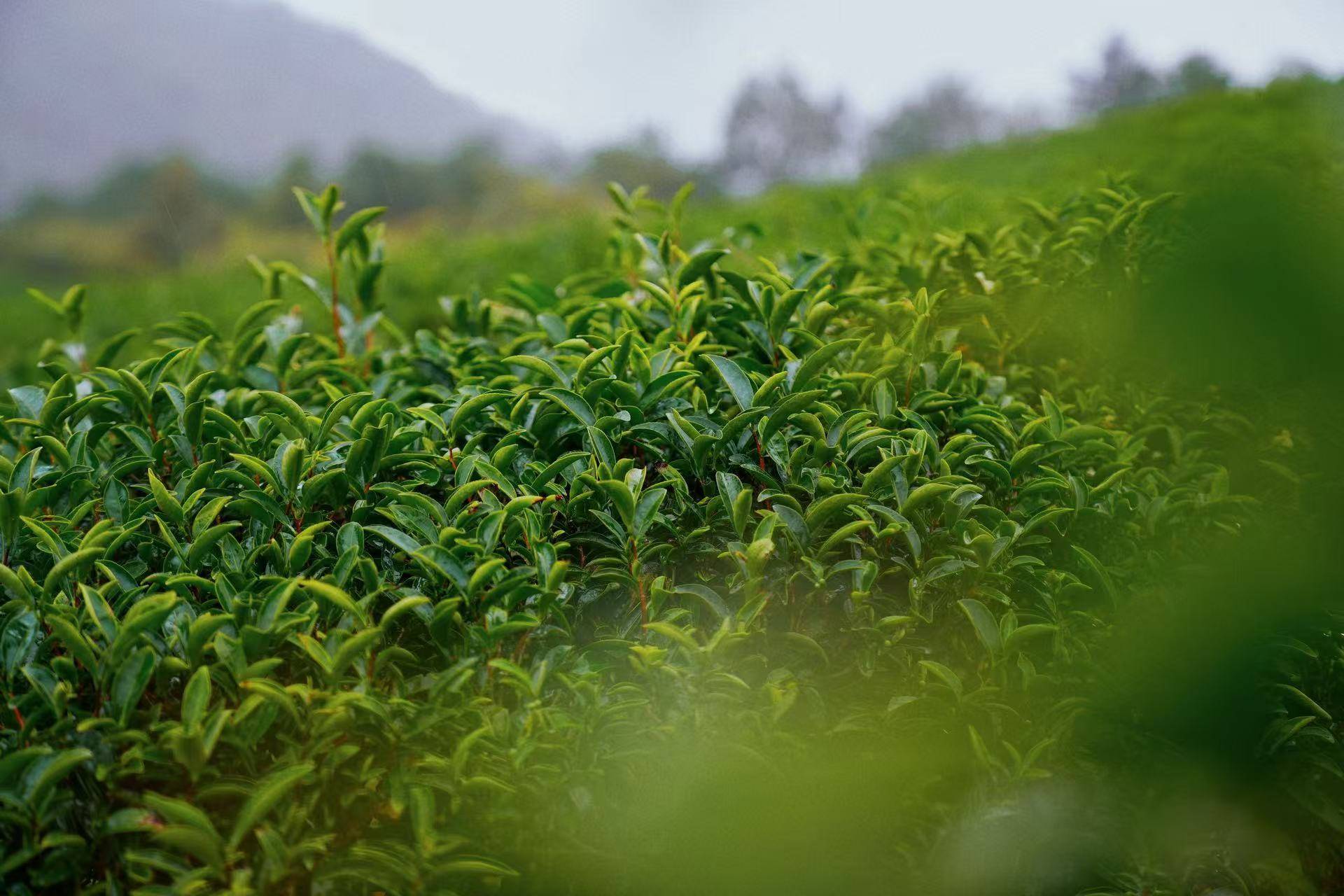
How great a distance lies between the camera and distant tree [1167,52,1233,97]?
199cm

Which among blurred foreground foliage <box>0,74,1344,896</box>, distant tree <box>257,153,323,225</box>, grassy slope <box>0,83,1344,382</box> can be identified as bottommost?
blurred foreground foliage <box>0,74,1344,896</box>

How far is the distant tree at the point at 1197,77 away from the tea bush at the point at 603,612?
0.63 meters

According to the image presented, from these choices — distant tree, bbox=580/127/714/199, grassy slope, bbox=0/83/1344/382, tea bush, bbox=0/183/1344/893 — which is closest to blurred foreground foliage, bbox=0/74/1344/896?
tea bush, bbox=0/183/1344/893

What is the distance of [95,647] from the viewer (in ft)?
3.34

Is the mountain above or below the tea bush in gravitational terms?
above

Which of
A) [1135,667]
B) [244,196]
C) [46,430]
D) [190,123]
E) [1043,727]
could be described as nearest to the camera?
[1135,667]

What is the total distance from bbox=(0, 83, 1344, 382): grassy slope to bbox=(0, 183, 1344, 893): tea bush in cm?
39

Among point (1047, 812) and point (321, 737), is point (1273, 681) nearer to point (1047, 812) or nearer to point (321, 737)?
point (1047, 812)

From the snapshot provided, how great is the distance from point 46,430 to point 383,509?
708 mm

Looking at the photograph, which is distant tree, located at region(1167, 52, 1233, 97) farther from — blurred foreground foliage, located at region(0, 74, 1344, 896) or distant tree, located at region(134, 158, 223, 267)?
distant tree, located at region(134, 158, 223, 267)

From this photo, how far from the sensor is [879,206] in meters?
4.61

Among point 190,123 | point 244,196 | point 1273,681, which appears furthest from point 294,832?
point 190,123

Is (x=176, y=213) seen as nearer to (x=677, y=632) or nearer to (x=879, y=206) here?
(x=879, y=206)

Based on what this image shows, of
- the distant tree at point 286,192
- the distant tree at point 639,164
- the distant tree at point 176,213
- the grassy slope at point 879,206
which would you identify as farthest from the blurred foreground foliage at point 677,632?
the distant tree at point 176,213
